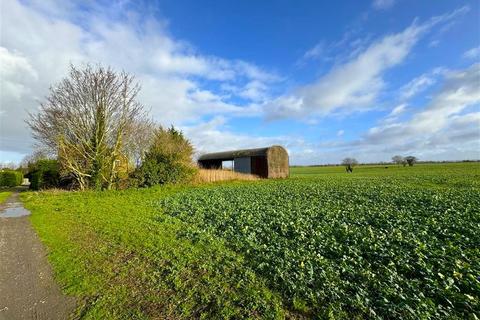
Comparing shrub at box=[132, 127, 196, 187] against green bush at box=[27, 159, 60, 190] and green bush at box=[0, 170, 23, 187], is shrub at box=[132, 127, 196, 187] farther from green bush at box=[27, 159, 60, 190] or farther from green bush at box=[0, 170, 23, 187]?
green bush at box=[0, 170, 23, 187]

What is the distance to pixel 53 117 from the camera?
846 inches

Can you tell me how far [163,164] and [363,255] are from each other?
847 inches

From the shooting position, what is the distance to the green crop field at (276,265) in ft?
13.3

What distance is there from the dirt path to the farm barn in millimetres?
28326

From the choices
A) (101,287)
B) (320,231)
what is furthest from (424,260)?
(101,287)

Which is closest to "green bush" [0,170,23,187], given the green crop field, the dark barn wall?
the dark barn wall

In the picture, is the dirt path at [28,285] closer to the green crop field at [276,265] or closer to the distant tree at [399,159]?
the green crop field at [276,265]

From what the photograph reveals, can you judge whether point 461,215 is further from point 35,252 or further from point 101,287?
point 35,252

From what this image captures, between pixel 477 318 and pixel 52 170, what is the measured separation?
1282 inches

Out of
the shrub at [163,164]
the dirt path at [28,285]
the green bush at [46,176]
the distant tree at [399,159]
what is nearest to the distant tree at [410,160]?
the distant tree at [399,159]

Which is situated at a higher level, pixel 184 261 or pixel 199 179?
pixel 199 179

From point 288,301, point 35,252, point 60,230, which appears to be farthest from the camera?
point 60,230

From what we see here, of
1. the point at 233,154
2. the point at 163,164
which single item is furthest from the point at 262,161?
the point at 163,164

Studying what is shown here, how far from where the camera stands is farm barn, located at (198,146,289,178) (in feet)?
115
